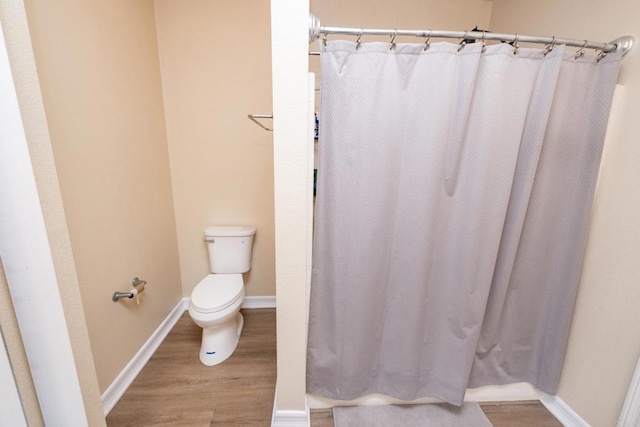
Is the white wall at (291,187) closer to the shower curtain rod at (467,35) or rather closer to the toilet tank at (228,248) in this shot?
the shower curtain rod at (467,35)

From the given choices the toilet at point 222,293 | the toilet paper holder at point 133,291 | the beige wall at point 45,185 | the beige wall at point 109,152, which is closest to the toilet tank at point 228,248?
the toilet at point 222,293

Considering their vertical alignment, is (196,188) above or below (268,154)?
below

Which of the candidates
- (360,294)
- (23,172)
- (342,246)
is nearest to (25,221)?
(23,172)

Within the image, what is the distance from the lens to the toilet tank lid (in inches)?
77.8

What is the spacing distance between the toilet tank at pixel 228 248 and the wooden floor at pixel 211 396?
0.56 m

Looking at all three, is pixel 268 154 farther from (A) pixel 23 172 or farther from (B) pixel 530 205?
(B) pixel 530 205

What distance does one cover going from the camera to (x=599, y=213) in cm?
124

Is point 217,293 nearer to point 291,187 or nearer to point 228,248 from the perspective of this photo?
point 228,248

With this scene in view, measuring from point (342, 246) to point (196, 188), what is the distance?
1.43 metres

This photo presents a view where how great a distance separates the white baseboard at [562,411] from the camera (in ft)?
4.38

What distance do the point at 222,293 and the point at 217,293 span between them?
3cm

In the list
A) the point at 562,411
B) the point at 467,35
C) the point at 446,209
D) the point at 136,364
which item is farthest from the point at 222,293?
the point at 562,411

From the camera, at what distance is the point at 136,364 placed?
1.60 meters

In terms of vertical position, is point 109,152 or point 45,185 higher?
point 109,152
